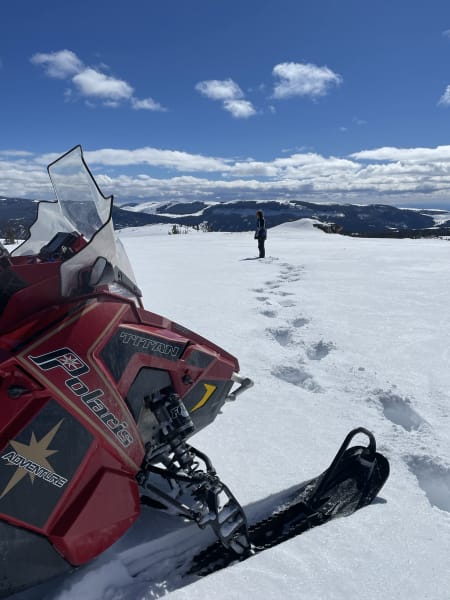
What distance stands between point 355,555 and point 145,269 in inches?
371

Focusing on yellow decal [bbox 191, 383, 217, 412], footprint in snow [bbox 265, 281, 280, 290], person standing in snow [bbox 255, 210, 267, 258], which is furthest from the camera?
person standing in snow [bbox 255, 210, 267, 258]

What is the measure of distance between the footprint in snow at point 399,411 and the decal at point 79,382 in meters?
2.22

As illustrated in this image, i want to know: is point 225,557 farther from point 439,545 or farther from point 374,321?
point 374,321

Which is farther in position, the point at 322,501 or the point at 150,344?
the point at 322,501

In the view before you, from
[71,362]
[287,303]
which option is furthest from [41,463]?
[287,303]

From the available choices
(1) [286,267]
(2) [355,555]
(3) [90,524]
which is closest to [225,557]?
(2) [355,555]

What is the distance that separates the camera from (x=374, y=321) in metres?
5.40

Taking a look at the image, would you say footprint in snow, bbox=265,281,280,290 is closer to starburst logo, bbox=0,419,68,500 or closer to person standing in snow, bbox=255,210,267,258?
person standing in snow, bbox=255,210,267,258

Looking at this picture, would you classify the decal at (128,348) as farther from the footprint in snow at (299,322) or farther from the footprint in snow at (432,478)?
the footprint in snow at (299,322)

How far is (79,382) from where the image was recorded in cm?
169

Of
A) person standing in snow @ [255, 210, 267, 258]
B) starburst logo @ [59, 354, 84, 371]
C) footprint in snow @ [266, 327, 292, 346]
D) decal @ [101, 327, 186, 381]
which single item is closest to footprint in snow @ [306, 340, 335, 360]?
footprint in snow @ [266, 327, 292, 346]

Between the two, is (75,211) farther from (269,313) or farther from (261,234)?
(261,234)

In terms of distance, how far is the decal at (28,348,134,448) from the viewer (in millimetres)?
1621

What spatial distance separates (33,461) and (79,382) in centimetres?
32
